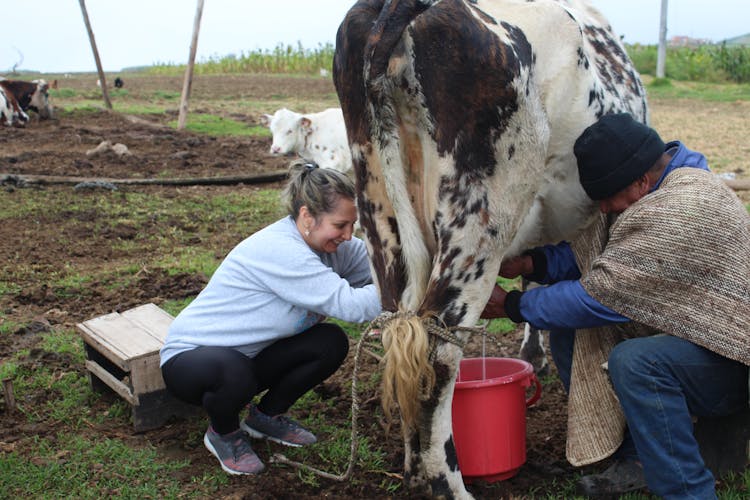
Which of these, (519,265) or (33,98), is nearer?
(519,265)

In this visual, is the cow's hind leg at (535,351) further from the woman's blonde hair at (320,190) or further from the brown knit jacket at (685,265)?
the brown knit jacket at (685,265)

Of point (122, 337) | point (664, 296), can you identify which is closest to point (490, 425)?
point (664, 296)

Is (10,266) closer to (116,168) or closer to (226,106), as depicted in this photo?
(116,168)

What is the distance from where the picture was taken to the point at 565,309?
119 inches

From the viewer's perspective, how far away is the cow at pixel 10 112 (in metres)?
16.7

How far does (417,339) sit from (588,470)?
1.18 metres

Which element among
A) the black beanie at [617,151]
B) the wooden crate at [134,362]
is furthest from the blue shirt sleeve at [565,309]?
the wooden crate at [134,362]

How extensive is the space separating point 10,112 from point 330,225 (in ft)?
51.6

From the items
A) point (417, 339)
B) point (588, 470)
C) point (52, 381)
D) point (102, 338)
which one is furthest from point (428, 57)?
point (52, 381)

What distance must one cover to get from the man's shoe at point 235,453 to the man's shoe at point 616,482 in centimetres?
139

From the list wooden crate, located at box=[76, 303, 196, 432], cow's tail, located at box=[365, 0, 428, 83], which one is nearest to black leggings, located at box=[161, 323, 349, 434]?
wooden crate, located at box=[76, 303, 196, 432]

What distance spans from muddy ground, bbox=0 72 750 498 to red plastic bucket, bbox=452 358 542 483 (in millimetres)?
99

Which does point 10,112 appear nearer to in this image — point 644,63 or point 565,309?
point 565,309

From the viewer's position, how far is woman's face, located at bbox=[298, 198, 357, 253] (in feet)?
11.4
